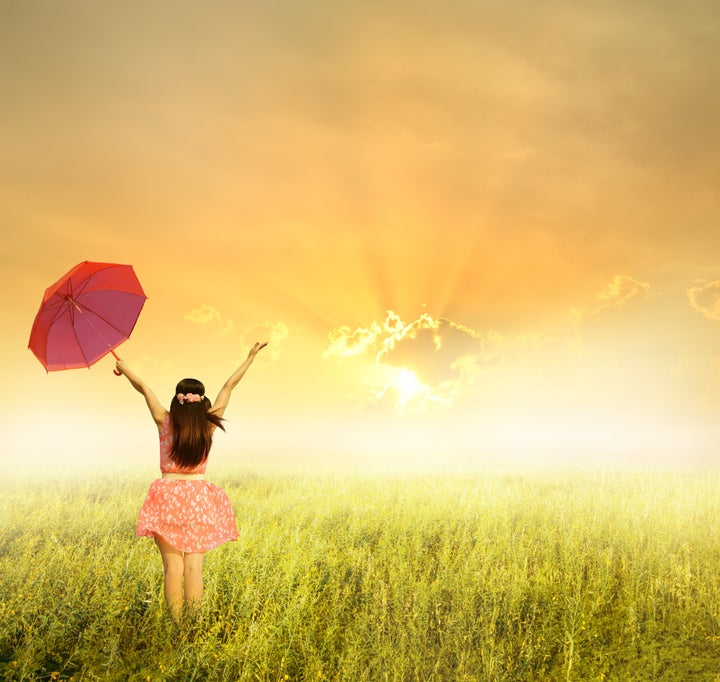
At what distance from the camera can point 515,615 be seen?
6.45 metres

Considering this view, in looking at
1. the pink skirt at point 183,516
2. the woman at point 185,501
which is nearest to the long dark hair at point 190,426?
the woman at point 185,501

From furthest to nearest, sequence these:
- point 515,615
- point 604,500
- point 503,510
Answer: point 604,500 < point 503,510 < point 515,615

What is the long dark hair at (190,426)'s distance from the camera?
5.84 metres

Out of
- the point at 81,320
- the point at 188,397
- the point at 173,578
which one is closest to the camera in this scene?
the point at 173,578

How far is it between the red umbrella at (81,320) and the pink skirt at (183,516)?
1901mm

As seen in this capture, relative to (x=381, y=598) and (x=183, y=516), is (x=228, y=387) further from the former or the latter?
(x=381, y=598)

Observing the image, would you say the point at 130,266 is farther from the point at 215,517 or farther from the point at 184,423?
the point at 215,517

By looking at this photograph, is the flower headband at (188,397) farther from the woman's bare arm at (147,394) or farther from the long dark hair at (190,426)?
the woman's bare arm at (147,394)

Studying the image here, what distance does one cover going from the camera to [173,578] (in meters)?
5.80

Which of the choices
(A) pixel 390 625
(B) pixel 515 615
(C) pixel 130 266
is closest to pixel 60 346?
(C) pixel 130 266

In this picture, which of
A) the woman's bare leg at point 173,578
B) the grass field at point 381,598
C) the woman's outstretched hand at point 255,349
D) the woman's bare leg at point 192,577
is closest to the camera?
the grass field at point 381,598

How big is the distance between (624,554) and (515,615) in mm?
3327

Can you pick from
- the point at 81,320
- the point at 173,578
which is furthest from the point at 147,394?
the point at 173,578

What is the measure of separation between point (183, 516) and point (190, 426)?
35.8 inches
